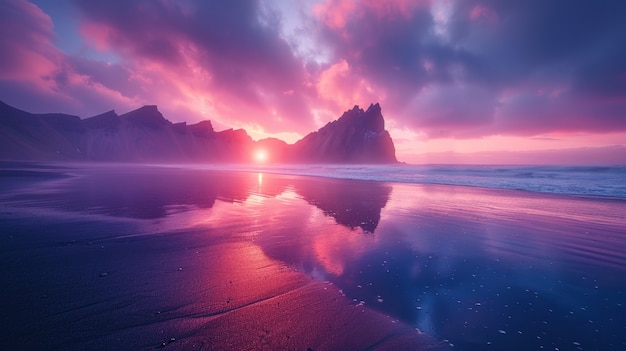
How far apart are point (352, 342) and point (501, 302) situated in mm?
3051

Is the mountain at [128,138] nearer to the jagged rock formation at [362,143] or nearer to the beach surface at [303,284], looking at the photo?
the jagged rock formation at [362,143]

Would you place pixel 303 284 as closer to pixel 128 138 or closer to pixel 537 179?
pixel 537 179

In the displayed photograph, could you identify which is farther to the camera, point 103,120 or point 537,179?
point 103,120

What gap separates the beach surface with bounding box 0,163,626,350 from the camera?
348 centimetres

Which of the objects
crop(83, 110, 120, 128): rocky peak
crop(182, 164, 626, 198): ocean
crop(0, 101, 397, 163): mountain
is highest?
crop(83, 110, 120, 128): rocky peak

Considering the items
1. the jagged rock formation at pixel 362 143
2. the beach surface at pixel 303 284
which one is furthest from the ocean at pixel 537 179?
the jagged rock formation at pixel 362 143

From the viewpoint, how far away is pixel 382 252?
6.95 meters

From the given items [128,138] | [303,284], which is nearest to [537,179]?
[303,284]

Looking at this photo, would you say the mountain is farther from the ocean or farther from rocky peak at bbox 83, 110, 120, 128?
the ocean

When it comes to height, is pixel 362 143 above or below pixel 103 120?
below

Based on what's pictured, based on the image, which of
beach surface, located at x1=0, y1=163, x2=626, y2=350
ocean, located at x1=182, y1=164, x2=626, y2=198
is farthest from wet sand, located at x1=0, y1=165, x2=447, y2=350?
ocean, located at x1=182, y1=164, x2=626, y2=198

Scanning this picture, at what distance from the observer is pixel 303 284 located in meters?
4.99

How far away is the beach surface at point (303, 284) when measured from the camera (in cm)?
348

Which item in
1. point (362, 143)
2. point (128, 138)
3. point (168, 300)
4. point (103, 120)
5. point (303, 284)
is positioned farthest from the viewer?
point (362, 143)
